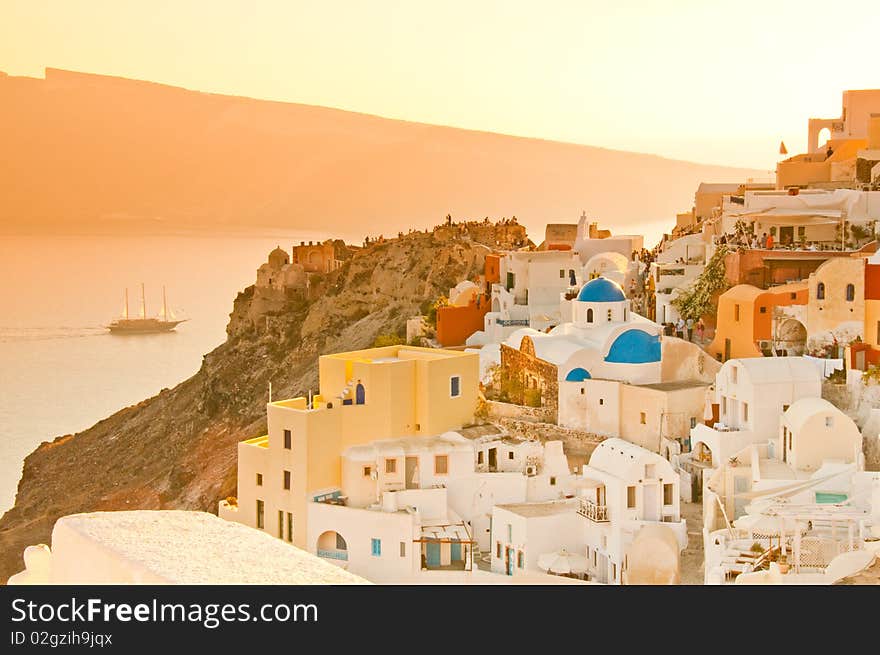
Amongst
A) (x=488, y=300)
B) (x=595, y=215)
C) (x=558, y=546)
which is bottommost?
(x=558, y=546)

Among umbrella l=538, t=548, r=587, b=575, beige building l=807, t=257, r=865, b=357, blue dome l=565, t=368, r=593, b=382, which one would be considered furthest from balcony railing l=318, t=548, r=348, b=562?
beige building l=807, t=257, r=865, b=357

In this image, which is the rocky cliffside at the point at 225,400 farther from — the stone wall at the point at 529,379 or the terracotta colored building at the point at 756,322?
the terracotta colored building at the point at 756,322

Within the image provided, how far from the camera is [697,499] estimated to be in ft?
45.4

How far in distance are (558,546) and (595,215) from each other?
38264mm

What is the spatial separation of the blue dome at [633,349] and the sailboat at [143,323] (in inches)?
1470

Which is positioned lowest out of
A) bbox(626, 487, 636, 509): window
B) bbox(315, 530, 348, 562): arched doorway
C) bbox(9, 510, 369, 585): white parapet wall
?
bbox(315, 530, 348, 562): arched doorway

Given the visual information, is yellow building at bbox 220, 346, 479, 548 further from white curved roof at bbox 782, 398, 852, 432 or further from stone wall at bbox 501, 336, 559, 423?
white curved roof at bbox 782, 398, 852, 432

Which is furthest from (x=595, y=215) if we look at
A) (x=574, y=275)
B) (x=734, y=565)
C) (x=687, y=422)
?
(x=734, y=565)

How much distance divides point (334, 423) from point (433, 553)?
6.12 ft

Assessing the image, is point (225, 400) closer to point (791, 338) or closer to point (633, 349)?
point (633, 349)

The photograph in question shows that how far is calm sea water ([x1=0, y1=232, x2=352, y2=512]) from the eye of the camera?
38.0 metres

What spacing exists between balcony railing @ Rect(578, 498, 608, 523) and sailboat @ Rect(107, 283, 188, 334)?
1554 inches

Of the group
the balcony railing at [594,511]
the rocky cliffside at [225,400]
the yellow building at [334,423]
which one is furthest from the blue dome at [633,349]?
the rocky cliffside at [225,400]

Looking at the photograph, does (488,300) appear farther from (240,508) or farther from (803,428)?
(803,428)
